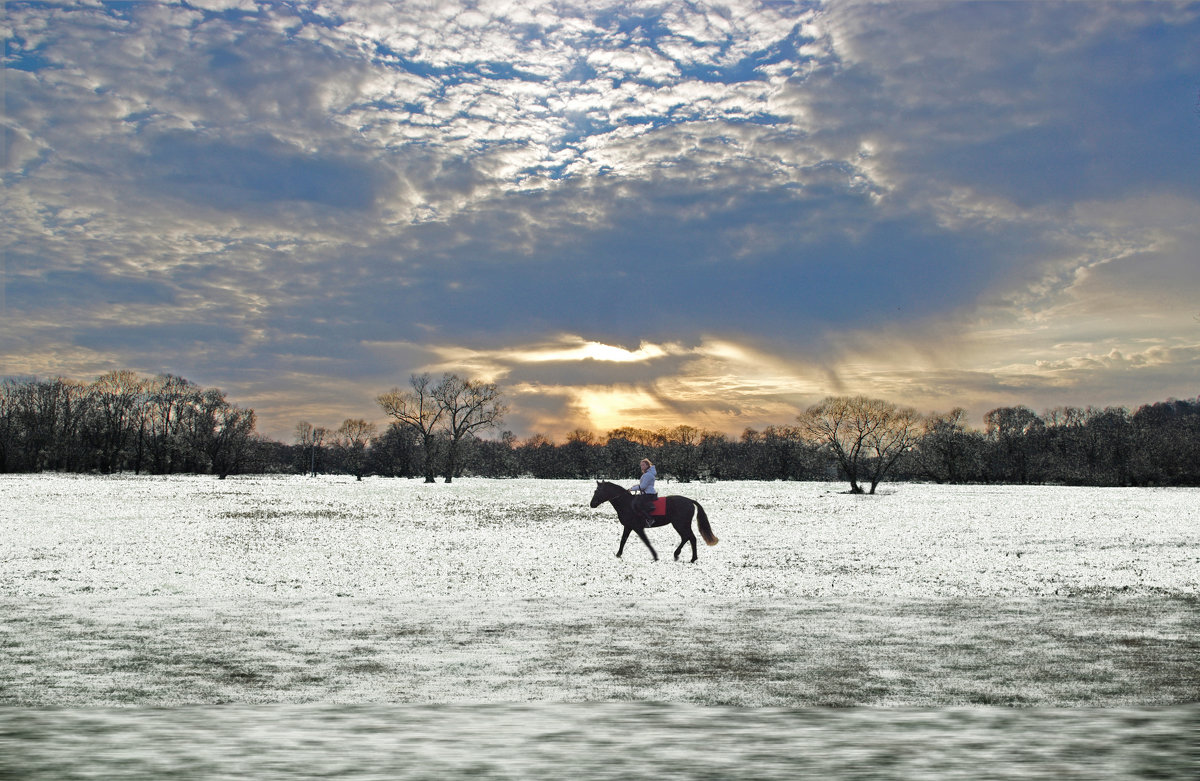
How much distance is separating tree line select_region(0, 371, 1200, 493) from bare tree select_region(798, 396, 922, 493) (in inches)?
4.3

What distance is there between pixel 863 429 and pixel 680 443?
186ft

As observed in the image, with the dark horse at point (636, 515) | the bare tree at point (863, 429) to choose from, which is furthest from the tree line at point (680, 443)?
the dark horse at point (636, 515)

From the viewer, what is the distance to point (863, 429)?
72.9 m

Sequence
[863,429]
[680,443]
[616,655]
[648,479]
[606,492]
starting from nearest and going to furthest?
1. [616,655]
2. [648,479]
3. [606,492]
4. [863,429]
5. [680,443]

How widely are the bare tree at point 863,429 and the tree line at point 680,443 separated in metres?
0.11

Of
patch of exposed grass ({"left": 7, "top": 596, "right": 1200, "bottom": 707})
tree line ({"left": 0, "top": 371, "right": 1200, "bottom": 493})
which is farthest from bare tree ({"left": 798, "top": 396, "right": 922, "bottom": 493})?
patch of exposed grass ({"left": 7, "top": 596, "right": 1200, "bottom": 707})

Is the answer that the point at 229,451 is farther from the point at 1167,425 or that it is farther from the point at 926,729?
the point at 1167,425

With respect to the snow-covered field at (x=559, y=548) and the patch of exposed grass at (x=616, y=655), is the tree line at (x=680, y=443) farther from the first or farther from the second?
the patch of exposed grass at (x=616, y=655)

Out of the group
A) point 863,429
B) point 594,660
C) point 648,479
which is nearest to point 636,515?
point 648,479

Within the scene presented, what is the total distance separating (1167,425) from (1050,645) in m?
117

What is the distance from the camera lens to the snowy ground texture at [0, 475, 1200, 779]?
5.68 metres

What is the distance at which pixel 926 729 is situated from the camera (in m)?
6.28

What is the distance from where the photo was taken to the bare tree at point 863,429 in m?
72.1

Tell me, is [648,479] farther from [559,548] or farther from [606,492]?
[559,548]
